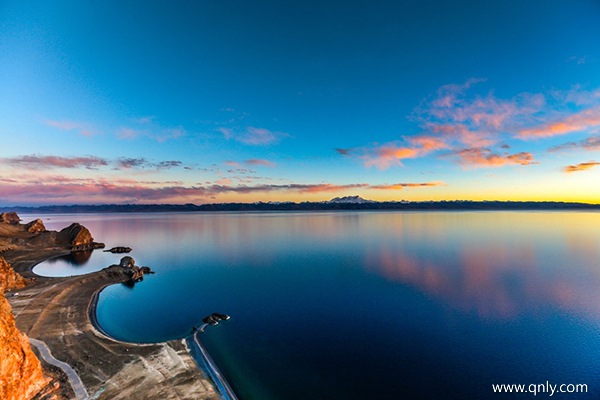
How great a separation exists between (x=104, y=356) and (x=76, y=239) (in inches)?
3317

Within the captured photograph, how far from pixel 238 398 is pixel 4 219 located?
139 meters

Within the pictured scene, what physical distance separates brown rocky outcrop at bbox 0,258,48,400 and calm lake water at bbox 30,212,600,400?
1064cm

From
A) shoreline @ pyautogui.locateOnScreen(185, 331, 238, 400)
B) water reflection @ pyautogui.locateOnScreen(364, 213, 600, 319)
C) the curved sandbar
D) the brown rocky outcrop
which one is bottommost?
shoreline @ pyautogui.locateOnScreen(185, 331, 238, 400)

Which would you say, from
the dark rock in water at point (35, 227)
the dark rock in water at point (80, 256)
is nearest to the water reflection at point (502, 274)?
the dark rock in water at point (80, 256)

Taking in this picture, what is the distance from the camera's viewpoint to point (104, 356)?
21516 mm

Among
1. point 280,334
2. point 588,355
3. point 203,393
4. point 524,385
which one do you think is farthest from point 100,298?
point 588,355

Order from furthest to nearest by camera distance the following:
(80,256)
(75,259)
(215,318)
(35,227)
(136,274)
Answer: (35,227) → (80,256) → (75,259) → (136,274) → (215,318)

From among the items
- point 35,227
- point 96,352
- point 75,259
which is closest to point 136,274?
point 96,352

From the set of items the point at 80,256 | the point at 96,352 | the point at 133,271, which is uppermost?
the point at 96,352

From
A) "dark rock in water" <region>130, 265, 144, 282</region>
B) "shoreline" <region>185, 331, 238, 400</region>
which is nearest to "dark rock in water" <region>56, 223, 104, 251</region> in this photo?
"dark rock in water" <region>130, 265, 144, 282</region>

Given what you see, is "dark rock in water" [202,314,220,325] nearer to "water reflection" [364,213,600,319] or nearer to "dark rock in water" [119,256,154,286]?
"dark rock in water" [119,256,154,286]

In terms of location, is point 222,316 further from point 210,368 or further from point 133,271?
point 133,271

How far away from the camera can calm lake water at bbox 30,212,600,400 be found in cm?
2089

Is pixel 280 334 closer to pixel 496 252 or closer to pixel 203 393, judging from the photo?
pixel 203 393
